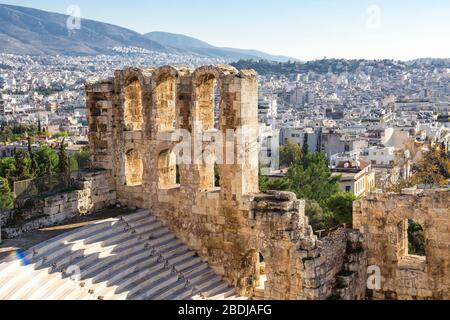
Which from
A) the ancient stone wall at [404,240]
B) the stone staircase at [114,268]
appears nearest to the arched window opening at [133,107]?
the stone staircase at [114,268]

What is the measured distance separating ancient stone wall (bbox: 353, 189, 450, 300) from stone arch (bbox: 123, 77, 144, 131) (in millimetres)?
8041

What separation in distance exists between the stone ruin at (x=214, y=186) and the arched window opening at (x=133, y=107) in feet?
0.12

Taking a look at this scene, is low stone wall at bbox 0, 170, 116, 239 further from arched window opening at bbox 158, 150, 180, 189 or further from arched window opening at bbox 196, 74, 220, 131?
arched window opening at bbox 196, 74, 220, 131

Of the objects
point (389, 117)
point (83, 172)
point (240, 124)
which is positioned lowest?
point (389, 117)

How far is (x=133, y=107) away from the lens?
74.2 feet

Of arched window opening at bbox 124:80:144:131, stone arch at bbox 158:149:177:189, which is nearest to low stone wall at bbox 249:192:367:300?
stone arch at bbox 158:149:177:189

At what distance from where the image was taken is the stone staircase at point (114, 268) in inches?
638

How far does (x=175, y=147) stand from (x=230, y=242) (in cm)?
363

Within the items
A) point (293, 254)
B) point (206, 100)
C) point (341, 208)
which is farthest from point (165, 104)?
point (341, 208)

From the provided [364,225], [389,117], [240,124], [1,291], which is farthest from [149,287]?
[389,117]

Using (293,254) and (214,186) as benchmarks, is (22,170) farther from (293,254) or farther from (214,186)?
(293,254)

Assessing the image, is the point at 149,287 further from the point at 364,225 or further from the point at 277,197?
the point at 364,225
